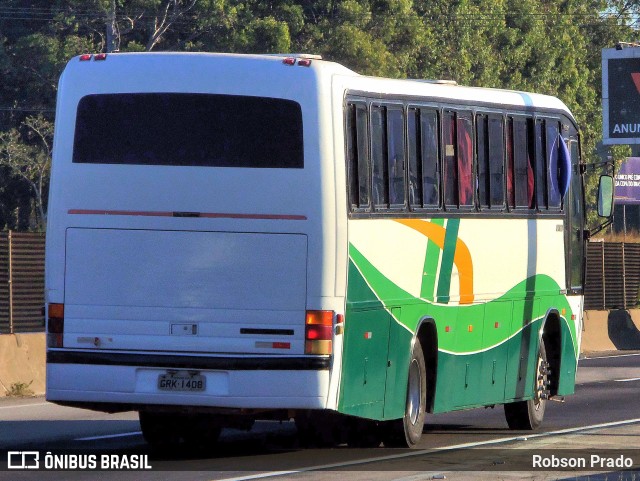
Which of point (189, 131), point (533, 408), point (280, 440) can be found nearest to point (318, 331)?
point (189, 131)

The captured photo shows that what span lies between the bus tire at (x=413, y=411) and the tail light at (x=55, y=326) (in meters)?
3.24

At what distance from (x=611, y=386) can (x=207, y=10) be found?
3408 cm

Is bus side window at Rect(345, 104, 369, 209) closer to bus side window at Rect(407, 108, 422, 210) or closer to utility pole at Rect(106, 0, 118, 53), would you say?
bus side window at Rect(407, 108, 422, 210)

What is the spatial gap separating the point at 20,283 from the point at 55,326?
8.33 meters

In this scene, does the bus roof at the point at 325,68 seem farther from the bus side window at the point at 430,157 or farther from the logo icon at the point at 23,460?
the logo icon at the point at 23,460

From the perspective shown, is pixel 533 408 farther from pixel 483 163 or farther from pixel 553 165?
pixel 483 163

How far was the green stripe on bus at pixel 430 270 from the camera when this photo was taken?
13959 mm

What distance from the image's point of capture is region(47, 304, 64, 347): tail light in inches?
488

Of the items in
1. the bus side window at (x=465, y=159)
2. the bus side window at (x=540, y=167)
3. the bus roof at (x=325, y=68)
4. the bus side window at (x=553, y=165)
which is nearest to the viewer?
the bus roof at (x=325, y=68)

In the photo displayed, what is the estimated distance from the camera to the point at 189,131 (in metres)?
12.3

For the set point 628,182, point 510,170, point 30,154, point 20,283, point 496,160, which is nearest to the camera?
point 496,160

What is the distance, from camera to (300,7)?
54875 mm

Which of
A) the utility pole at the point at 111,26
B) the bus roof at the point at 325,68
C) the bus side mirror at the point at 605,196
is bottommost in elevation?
the bus side mirror at the point at 605,196

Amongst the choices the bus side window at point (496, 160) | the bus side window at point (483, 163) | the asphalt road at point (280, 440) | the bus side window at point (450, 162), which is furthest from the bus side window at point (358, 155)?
the bus side window at point (496, 160)
